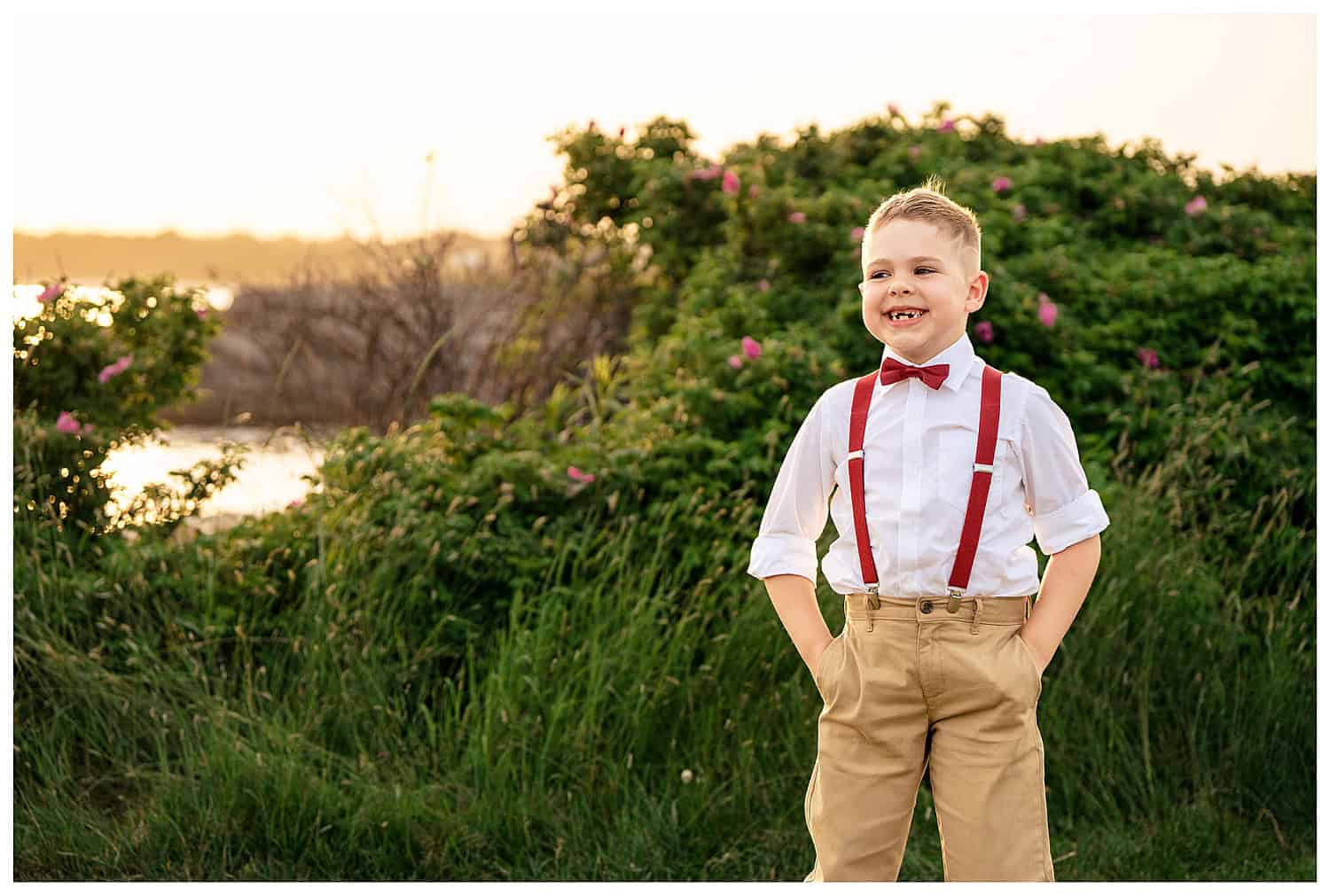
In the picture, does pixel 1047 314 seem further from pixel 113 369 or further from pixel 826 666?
pixel 113 369

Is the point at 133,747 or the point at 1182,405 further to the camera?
the point at 1182,405

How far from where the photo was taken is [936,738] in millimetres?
2395

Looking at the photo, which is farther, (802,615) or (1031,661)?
(802,615)

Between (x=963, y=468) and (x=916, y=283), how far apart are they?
335 millimetres

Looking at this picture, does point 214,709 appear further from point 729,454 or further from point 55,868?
point 729,454

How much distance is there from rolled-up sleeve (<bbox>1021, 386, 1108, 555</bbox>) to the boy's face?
21cm

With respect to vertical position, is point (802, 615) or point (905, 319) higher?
point (905, 319)

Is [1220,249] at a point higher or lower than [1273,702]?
higher

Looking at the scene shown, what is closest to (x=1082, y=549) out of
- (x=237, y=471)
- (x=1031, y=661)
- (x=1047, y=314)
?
(x=1031, y=661)

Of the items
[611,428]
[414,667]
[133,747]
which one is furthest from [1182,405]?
[133,747]

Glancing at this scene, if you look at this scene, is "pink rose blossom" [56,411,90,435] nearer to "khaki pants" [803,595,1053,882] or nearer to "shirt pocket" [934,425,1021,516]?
"khaki pants" [803,595,1053,882]

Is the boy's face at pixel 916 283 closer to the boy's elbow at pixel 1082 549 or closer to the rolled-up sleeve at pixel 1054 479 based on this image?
the rolled-up sleeve at pixel 1054 479

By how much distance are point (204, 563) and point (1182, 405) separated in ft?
11.4

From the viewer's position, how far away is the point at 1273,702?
417 centimetres
